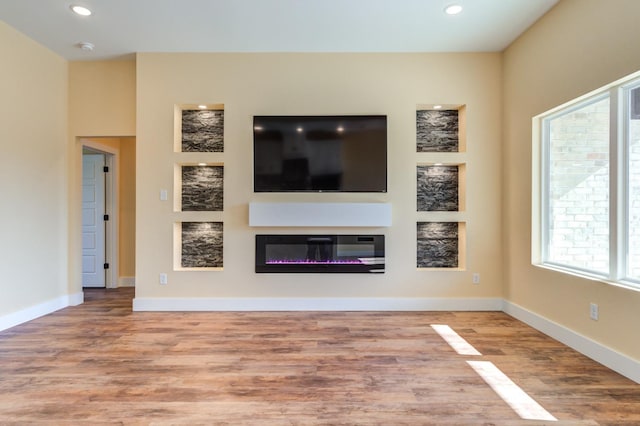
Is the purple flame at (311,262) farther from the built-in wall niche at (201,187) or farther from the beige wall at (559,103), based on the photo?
the beige wall at (559,103)

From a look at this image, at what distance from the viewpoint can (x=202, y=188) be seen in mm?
4109

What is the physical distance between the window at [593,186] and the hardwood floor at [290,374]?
0.78 metres

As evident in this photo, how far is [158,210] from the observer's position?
154 inches

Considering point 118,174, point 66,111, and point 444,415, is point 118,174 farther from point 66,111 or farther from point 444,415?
point 444,415

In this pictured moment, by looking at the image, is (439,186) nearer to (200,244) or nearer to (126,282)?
(200,244)

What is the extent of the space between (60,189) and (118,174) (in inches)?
45.3

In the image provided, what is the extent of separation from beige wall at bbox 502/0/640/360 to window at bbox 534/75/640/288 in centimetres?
12

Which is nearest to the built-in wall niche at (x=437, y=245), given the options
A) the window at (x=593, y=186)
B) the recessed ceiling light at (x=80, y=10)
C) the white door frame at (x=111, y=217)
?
the window at (x=593, y=186)

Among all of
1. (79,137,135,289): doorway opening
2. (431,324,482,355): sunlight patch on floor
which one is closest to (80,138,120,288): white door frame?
(79,137,135,289): doorway opening

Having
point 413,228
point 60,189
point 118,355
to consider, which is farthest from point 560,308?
point 60,189

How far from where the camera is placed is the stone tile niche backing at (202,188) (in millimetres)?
4094

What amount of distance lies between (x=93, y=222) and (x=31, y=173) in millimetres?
1598

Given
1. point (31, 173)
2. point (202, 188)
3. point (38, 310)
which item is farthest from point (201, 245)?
point (31, 173)

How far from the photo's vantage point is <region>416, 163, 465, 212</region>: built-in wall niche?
407cm
